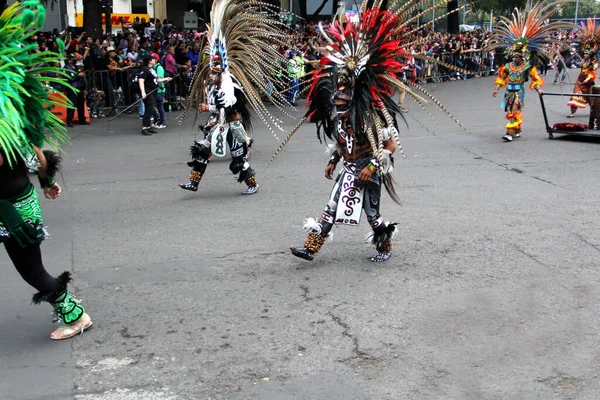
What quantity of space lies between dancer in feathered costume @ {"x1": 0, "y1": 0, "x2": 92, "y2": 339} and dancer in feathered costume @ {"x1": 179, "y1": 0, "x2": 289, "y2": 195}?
14.1ft

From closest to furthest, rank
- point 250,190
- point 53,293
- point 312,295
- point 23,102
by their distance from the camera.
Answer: point 23,102 < point 53,293 < point 312,295 < point 250,190

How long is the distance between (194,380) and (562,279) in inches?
135

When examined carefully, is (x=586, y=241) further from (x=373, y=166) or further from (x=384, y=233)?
(x=373, y=166)

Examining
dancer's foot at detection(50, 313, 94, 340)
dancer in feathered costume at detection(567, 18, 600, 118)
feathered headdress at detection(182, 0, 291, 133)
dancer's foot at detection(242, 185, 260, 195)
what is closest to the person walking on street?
feathered headdress at detection(182, 0, 291, 133)

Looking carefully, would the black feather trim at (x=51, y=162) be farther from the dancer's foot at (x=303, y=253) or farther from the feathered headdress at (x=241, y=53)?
the feathered headdress at (x=241, y=53)

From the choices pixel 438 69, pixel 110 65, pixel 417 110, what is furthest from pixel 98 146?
pixel 438 69

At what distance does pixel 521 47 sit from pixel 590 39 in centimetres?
379

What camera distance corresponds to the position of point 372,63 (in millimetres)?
6078

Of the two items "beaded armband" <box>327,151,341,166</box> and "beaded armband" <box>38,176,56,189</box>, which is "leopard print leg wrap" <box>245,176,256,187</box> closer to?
"beaded armband" <box>327,151,341,166</box>

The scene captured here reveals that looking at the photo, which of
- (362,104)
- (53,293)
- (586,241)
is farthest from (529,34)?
(53,293)

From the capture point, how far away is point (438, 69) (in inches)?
1089

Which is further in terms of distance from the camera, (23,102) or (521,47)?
(521,47)

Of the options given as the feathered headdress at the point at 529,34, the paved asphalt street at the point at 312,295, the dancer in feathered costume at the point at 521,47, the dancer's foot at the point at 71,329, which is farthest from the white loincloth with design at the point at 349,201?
the feathered headdress at the point at 529,34

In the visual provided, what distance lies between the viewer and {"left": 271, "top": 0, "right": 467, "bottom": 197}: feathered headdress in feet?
19.7
